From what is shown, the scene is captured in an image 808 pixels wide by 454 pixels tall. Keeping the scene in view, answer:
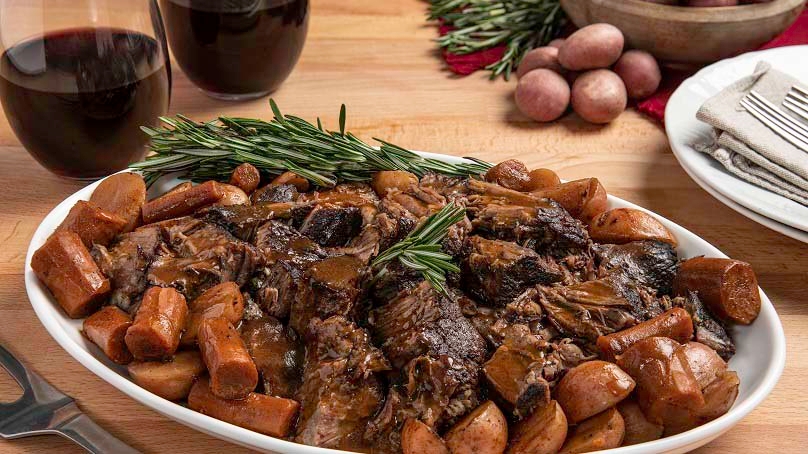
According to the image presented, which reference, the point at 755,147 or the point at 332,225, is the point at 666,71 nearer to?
the point at 755,147

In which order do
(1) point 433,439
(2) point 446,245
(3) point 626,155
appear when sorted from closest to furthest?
(1) point 433,439 < (2) point 446,245 < (3) point 626,155

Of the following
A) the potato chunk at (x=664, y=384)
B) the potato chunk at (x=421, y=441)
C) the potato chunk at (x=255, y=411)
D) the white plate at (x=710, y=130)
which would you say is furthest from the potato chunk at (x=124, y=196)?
the white plate at (x=710, y=130)

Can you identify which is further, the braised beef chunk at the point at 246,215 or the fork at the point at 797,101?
the fork at the point at 797,101

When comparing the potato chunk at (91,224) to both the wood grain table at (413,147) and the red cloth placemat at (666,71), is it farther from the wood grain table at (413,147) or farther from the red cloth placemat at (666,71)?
the red cloth placemat at (666,71)

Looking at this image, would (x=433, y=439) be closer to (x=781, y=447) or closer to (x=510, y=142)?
(x=781, y=447)

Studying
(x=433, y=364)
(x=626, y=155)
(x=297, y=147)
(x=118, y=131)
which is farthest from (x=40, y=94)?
(x=626, y=155)

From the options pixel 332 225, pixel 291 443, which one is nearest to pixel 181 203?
pixel 332 225
